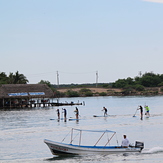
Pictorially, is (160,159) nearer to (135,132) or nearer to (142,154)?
(142,154)

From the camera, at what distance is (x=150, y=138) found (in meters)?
43.6

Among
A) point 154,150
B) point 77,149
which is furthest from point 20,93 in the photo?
point 77,149

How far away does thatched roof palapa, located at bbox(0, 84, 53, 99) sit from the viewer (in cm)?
10138

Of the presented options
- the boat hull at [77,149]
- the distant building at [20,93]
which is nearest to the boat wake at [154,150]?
the boat hull at [77,149]

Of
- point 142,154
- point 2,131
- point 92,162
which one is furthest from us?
point 2,131

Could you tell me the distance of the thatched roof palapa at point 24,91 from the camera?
10138 centimetres

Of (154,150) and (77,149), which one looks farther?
(154,150)

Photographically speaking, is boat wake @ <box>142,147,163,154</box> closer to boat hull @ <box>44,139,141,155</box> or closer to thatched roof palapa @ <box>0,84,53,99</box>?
boat hull @ <box>44,139,141,155</box>

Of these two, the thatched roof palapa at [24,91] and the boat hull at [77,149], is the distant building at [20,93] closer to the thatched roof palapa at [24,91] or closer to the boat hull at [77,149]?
the thatched roof palapa at [24,91]

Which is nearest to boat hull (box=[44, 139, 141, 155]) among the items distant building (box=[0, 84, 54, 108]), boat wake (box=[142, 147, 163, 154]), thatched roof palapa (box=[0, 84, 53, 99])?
boat wake (box=[142, 147, 163, 154])

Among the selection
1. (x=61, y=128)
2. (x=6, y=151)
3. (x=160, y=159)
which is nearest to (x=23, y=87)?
(x=61, y=128)

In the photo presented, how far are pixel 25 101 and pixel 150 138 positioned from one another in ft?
230

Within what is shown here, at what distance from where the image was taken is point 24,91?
104 metres

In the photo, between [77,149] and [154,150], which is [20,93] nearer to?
[154,150]
